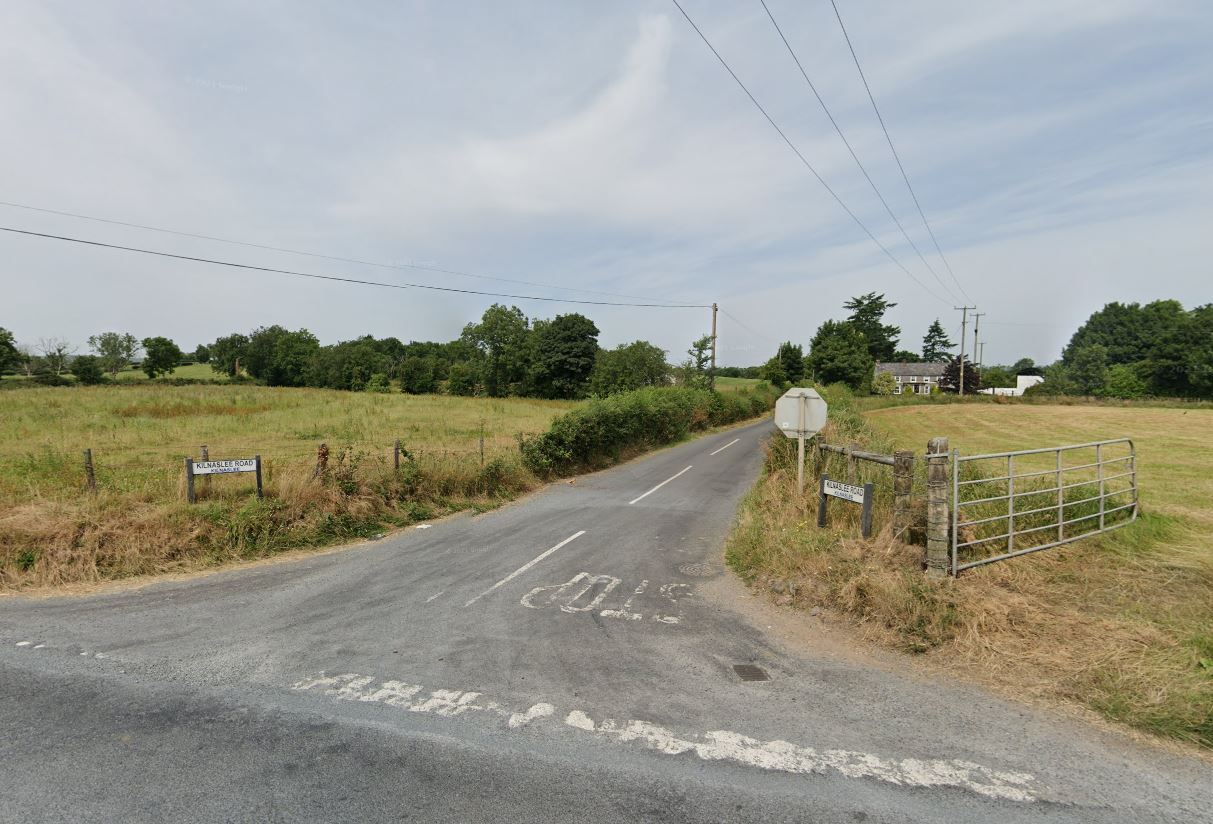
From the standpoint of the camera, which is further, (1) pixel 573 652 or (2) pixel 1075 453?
(2) pixel 1075 453

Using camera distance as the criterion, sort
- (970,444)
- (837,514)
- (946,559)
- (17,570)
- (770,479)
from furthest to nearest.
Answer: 1. (970,444)
2. (770,479)
3. (837,514)
4. (17,570)
5. (946,559)

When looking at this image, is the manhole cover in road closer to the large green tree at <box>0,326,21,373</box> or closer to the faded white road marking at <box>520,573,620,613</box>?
the faded white road marking at <box>520,573,620,613</box>

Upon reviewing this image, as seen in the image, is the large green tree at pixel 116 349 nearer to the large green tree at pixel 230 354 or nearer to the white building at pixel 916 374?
the large green tree at pixel 230 354

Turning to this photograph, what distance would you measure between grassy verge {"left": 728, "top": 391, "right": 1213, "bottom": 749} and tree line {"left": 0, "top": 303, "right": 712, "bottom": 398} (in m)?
38.7

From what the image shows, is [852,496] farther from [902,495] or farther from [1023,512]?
[1023,512]

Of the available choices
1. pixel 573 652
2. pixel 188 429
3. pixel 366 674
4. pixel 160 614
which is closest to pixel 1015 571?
pixel 573 652

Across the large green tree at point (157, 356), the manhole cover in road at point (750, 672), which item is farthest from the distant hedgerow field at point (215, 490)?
the large green tree at point (157, 356)

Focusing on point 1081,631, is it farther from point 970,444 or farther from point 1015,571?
point 970,444

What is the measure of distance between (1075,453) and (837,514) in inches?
804

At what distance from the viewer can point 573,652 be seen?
5594 mm

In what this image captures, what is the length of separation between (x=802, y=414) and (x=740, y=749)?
644cm

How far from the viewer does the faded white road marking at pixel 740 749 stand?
11.9ft

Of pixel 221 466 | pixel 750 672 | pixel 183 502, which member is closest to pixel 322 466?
pixel 221 466

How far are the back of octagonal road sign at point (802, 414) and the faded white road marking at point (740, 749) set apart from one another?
19.9 feet
